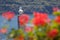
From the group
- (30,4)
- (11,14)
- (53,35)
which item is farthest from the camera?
(30,4)

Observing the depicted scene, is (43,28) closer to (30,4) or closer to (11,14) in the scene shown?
(11,14)

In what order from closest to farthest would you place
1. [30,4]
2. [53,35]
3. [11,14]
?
1. [53,35]
2. [11,14]
3. [30,4]

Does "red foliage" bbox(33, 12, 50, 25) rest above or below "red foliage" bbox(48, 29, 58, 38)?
above

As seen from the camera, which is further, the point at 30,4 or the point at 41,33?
the point at 30,4

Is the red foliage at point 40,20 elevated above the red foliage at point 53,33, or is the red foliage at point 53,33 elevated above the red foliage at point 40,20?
the red foliage at point 40,20

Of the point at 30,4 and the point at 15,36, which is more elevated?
the point at 15,36

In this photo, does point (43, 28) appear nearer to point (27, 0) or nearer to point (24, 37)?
point (24, 37)

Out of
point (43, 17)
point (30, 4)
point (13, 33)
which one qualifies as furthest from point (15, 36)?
point (30, 4)

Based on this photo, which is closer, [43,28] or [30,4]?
[43,28]

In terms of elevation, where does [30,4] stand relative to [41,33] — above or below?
below
